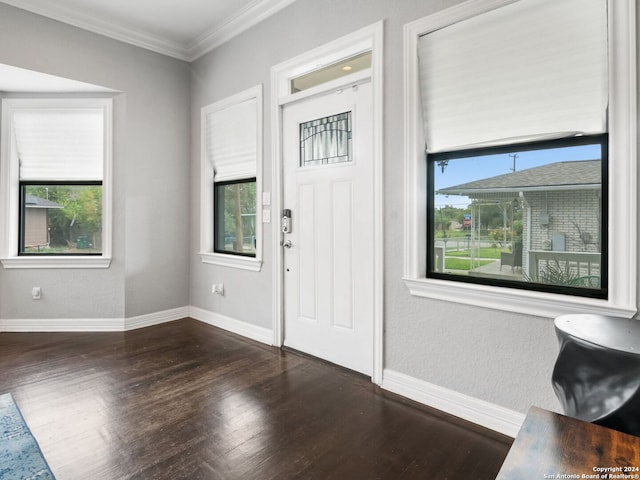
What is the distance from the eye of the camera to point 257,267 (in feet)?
11.6

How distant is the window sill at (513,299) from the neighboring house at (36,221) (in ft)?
12.5

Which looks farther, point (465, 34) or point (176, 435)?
point (465, 34)

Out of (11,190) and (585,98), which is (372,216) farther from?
(11,190)

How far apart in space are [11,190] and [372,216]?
370cm

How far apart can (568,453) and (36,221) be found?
15.6 ft

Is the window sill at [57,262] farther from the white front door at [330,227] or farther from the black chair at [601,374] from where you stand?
the black chair at [601,374]

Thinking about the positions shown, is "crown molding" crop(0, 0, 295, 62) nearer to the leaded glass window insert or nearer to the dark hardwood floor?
the leaded glass window insert

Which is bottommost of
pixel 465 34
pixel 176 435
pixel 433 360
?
pixel 176 435

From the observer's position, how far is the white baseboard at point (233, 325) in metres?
3.47

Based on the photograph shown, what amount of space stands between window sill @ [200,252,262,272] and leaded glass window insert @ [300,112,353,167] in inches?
41.6

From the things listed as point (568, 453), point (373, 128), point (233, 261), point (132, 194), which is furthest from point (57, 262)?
point (568, 453)

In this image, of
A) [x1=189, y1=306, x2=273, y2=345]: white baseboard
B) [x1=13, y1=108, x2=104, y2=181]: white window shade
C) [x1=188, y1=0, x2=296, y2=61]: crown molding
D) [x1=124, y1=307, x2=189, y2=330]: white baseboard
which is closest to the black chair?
[x1=189, y1=306, x2=273, y2=345]: white baseboard

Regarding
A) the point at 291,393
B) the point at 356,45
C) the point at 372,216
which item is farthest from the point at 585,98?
the point at 291,393

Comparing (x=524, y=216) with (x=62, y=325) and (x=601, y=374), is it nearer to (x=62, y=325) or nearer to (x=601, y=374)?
(x=601, y=374)
